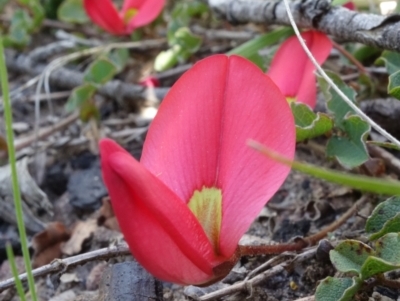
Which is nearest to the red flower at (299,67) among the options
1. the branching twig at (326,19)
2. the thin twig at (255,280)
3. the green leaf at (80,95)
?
the branching twig at (326,19)

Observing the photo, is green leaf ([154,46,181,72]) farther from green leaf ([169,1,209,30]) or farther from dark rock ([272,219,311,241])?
dark rock ([272,219,311,241])

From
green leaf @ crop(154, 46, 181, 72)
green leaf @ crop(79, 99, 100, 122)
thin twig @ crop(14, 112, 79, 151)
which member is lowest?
thin twig @ crop(14, 112, 79, 151)

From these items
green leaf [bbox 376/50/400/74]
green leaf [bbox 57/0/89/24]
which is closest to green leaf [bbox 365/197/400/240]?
green leaf [bbox 376/50/400/74]

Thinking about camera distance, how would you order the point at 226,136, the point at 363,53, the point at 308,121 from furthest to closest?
1. the point at 363,53
2. the point at 308,121
3. the point at 226,136

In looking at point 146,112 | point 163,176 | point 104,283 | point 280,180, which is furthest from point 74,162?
point 280,180

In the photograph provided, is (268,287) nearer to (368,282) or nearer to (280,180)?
(368,282)

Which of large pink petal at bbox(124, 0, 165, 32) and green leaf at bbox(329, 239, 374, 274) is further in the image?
large pink petal at bbox(124, 0, 165, 32)

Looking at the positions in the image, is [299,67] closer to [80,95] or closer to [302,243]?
[302,243]

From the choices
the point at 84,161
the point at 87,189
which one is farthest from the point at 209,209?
the point at 84,161

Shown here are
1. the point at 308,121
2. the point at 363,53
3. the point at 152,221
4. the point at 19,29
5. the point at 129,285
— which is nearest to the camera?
the point at 152,221
